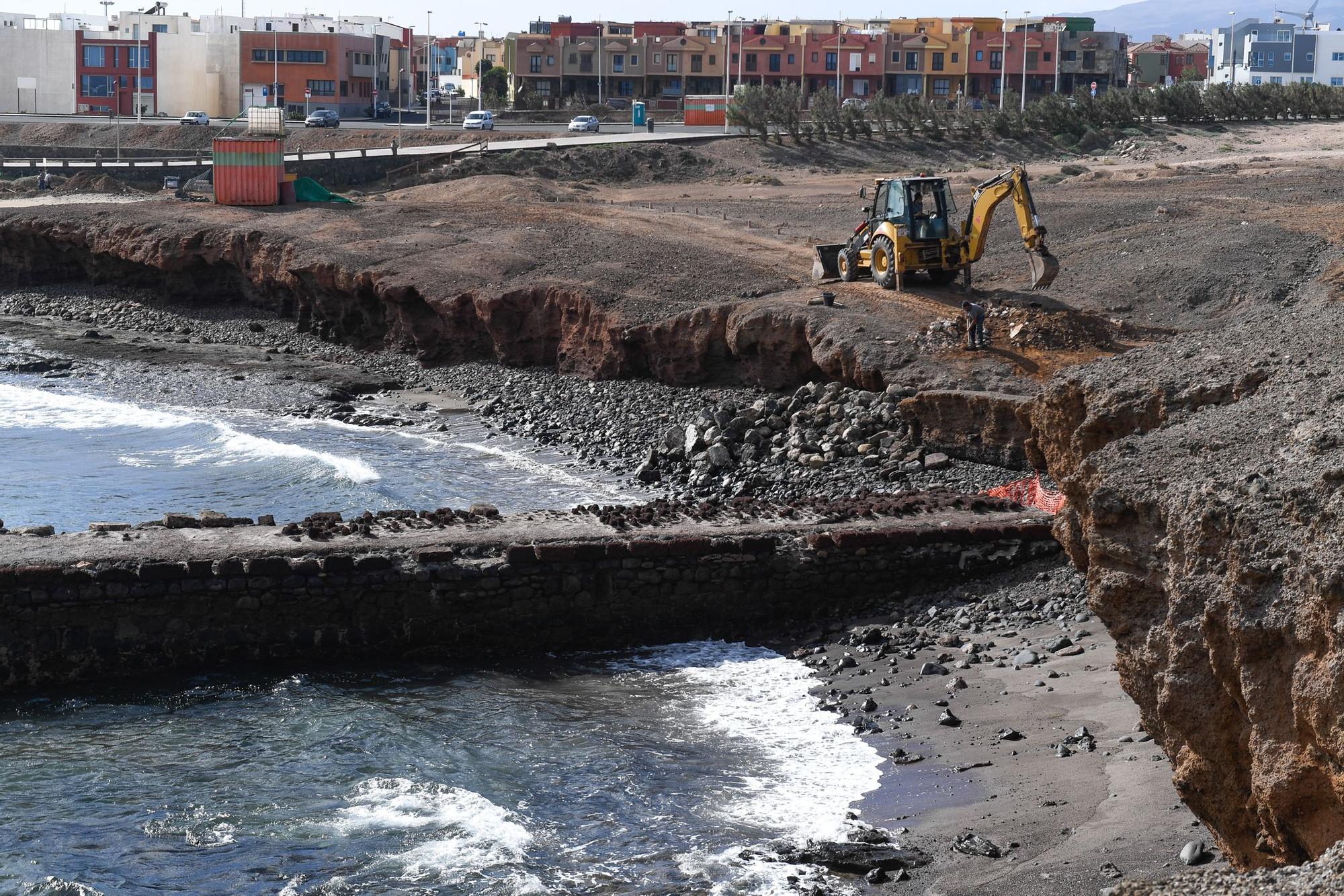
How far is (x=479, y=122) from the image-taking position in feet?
242

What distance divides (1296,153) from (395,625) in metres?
45.4

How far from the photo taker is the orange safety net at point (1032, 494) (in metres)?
18.3

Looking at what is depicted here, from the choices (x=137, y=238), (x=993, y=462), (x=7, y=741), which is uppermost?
(x=137, y=238)

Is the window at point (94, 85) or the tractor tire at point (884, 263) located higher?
the window at point (94, 85)

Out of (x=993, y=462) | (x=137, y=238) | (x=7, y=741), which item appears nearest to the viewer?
(x=7, y=741)

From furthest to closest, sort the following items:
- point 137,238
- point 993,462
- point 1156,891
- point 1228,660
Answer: point 137,238
point 993,462
point 1228,660
point 1156,891

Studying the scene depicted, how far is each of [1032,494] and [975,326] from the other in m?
5.85

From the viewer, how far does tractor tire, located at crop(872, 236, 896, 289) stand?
28.1m

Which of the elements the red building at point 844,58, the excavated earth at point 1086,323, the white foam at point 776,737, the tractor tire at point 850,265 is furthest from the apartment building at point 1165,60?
the white foam at point 776,737

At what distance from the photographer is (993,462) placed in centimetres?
2120

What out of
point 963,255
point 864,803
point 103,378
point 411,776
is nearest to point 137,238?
point 103,378

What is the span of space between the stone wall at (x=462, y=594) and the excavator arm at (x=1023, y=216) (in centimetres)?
932

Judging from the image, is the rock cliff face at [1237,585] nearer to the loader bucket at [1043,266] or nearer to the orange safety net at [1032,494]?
the orange safety net at [1032,494]

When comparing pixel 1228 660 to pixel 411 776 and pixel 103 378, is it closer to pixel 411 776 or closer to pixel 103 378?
pixel 411 776
